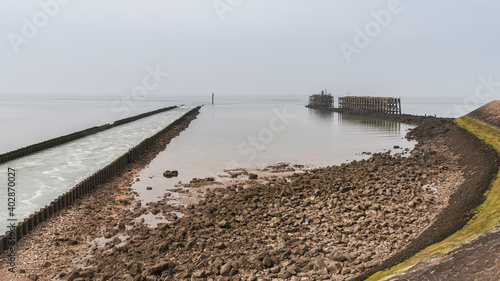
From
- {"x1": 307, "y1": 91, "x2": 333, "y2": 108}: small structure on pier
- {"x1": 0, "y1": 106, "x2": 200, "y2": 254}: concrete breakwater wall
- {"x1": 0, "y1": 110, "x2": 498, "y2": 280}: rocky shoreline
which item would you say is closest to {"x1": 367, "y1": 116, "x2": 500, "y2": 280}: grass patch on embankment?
{"x1": 0, "y1": 110, "x2": 498, "y2": 280}: rocky shoreline

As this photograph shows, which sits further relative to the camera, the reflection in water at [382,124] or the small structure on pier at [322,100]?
the small structure on pier at [322,100]

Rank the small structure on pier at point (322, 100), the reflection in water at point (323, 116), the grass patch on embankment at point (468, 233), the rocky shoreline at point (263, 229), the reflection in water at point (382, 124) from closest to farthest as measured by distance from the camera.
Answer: the grass patch on embankment at point (468, 233), the rocky shoreline at point (263, 229), the reflection in water at point (382, 124), the reflection in water at point (323, 116), the small structure on pier at point (322, 100)

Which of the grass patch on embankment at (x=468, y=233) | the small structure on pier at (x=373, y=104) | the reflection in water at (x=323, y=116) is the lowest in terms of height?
the grass patch on embankment at (x=468, y=233)

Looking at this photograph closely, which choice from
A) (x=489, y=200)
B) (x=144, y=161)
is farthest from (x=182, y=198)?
(x=489, y=200)

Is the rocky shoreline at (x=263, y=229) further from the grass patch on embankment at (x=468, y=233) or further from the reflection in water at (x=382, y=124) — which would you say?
the reflection in water at (x=382, y=124)

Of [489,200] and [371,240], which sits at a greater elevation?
[489,200]

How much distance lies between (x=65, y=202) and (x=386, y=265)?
52.3 ft

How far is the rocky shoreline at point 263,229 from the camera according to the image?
11.9 meters

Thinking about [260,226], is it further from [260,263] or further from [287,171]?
[287,171]

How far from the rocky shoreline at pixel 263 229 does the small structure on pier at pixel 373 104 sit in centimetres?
7296

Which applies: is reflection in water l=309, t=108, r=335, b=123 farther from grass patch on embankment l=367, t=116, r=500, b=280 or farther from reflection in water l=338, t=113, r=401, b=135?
grass patch on embankment l=367, t=116, r=500, b=280

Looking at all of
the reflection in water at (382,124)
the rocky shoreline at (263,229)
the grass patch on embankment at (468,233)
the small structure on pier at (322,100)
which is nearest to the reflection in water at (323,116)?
the reflection in water at (382,124)

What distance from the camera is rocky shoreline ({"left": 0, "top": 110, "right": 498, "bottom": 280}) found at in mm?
11852

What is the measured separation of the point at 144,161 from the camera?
32719mm
